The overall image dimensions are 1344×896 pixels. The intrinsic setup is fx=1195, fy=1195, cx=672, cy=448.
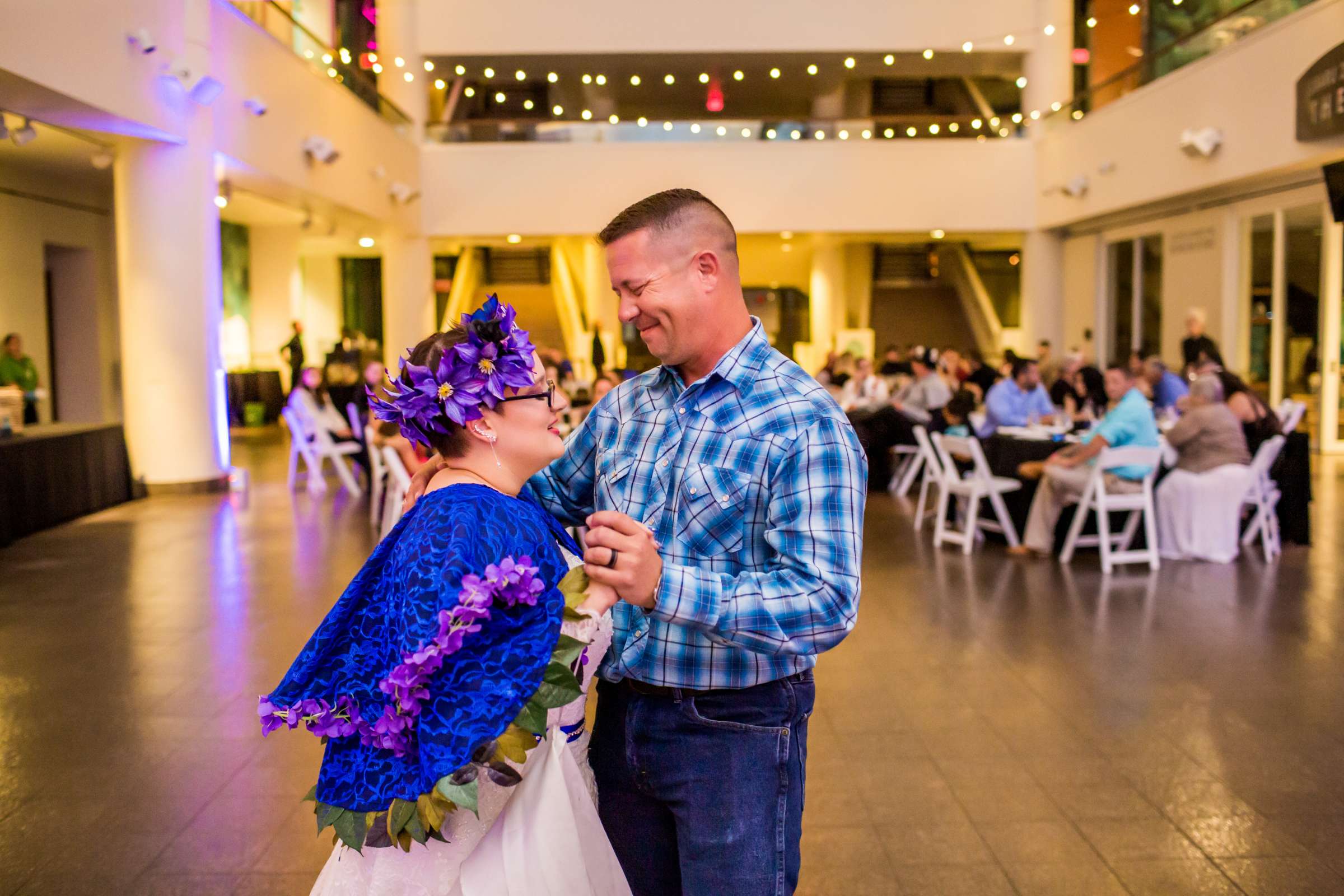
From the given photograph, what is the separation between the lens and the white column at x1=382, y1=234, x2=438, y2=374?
63.9ft

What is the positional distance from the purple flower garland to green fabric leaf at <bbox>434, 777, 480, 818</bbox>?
0.08 meters

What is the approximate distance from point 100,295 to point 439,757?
17.1 meters

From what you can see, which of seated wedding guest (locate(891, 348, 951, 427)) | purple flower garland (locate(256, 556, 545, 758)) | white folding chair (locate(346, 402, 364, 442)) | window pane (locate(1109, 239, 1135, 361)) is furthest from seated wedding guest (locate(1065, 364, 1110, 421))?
purple flower garland (locate(256, 556, 545, 758))

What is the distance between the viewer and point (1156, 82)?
14.6m

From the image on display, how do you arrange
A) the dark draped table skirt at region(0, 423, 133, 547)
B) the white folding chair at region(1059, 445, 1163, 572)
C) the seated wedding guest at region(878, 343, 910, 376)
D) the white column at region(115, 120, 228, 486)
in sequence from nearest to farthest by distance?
the white folding chair at region(1059, 445, 1163, 572) → the dark draped table skirt at region(0, 423, 133, 547) → the white column at region(115, 120, 228, 486) → the seated wedding guest at region(878, 343, 910, 376)

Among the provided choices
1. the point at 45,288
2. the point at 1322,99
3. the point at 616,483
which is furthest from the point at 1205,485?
the point at 45,288

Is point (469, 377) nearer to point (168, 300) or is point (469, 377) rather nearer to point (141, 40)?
point (141, 40)

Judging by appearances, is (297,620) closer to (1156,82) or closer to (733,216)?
(1156,82)

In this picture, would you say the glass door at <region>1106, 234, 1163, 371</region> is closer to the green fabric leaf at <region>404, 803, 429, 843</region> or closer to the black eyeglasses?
the black eyeglasses

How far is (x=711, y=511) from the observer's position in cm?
167

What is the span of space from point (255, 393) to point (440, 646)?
19.8 meters

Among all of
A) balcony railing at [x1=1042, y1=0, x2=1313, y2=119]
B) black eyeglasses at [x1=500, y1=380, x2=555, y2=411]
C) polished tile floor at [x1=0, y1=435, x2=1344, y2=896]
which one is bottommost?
polished tile floor at [x1=0, y1=435, x2=1344, y2=896]

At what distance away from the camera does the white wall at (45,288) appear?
46.7ft

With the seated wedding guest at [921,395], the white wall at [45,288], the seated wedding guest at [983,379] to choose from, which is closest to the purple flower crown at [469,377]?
the seated wedding guest at [921,395]
